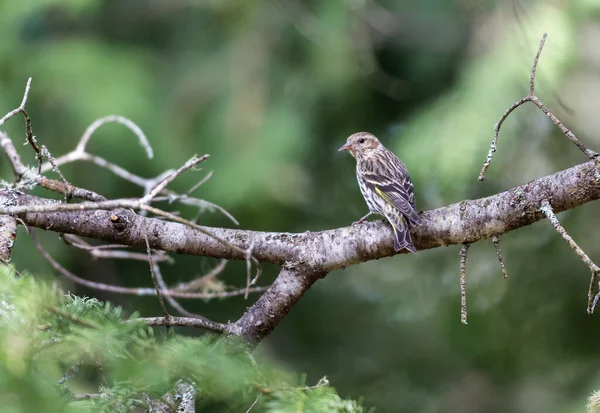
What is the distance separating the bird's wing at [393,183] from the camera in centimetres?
419

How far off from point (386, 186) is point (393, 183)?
0.23 feet

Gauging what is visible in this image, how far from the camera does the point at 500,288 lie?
638cm

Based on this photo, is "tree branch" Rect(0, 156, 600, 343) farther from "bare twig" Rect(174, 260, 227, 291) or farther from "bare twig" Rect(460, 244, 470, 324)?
"bare twig" Rect(174, 260, 227, 291)

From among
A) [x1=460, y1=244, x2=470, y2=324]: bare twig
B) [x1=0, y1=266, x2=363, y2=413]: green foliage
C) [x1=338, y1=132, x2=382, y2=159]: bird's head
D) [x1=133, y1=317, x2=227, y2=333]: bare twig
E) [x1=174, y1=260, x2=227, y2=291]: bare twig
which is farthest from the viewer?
[x1=338, y1=132, x2=382, y2=159]: bird's head

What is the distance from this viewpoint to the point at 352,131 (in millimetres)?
7137

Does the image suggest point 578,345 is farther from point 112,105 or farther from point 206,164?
point 112,105

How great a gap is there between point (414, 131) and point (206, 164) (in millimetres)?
1604

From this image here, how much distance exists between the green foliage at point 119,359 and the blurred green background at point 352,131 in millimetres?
3560

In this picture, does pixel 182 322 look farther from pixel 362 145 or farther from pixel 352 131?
pixel 352 131

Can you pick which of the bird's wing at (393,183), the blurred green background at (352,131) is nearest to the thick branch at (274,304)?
the bird's wing at (393,183)

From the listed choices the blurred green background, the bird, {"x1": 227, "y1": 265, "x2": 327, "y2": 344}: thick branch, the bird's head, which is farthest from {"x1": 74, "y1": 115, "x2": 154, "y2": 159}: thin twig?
the bird's head

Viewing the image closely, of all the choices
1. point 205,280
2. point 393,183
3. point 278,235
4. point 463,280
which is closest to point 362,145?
point 393,183

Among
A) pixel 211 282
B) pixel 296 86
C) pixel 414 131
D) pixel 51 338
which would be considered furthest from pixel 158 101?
pixel 51 338

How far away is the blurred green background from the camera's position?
5.77 m
